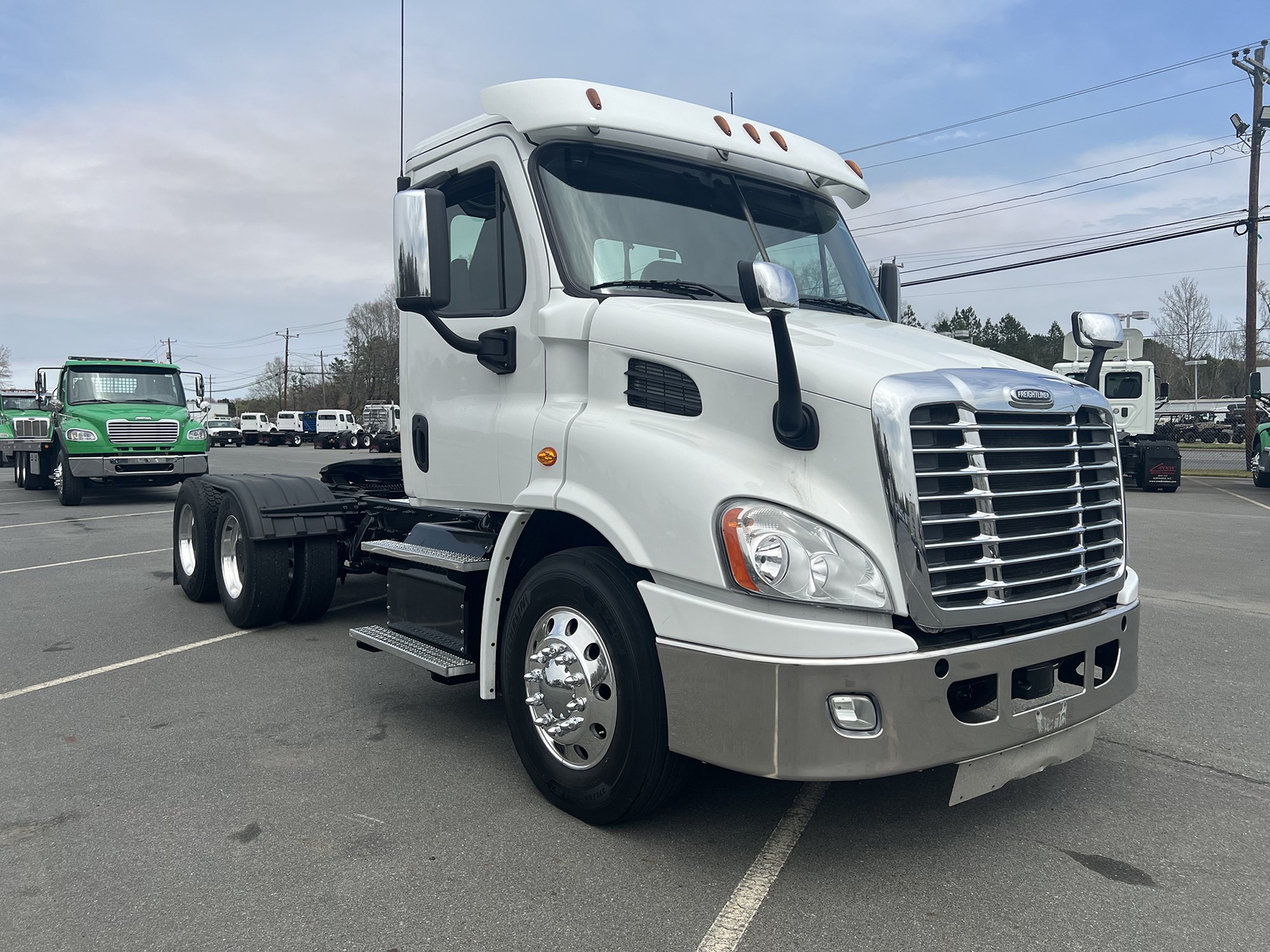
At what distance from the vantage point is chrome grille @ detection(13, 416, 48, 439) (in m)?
21.0

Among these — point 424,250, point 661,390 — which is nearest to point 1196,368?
point 661,390

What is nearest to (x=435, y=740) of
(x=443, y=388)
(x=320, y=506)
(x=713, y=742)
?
(x=443, y=388)

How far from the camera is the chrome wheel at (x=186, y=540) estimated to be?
8.08m

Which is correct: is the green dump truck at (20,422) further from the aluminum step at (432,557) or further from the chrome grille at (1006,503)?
the chrome grille at (1006,503)

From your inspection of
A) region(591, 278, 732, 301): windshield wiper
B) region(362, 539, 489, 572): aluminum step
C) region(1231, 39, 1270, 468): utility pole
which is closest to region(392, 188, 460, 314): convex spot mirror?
region(591, 278, 732, 301): windshield wiper

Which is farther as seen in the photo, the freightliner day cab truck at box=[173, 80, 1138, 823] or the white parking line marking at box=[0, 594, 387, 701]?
the white parking line marking at box=[0, 594, 387, 701]

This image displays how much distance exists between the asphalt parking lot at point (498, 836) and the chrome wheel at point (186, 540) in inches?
87.6

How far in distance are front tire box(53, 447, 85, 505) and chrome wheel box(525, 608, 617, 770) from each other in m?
17.3

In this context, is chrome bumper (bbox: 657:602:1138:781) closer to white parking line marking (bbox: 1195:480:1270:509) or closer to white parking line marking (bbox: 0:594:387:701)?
white parking line marking (bbox: 0:594:387:701)

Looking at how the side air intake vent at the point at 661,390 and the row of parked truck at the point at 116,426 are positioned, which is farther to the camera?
the row of parked truck at the point at 116,426

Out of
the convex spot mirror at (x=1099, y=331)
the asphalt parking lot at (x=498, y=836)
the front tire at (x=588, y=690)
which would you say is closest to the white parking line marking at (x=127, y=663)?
the asphalt parking lot at (x=498, y=836)

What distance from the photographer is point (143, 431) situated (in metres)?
18.5

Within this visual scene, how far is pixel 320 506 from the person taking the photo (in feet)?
23.4

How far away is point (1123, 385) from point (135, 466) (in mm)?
20126
